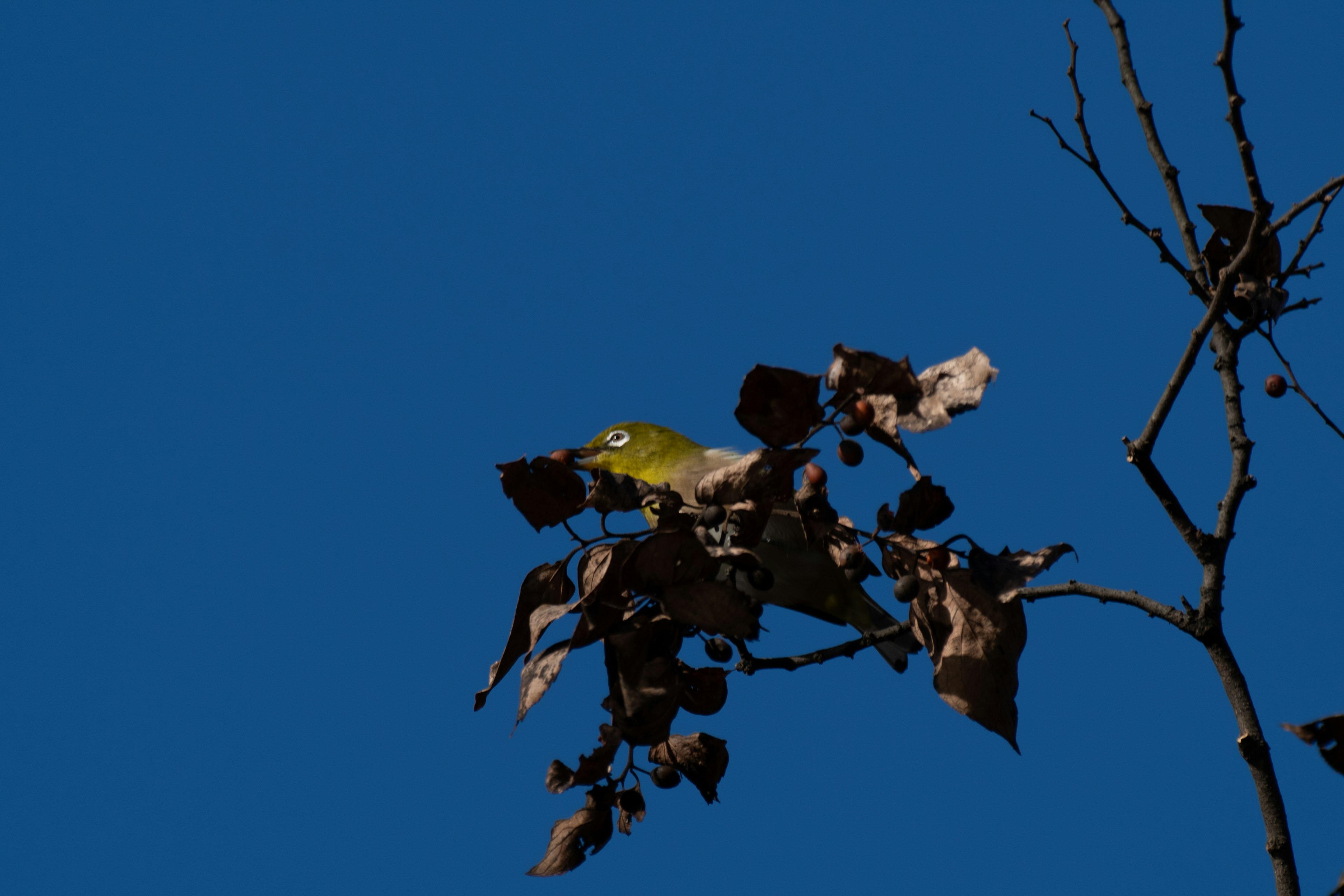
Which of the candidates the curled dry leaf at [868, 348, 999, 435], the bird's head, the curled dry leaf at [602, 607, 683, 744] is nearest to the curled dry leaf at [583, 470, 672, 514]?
the curled dry leaf at [602, 607, 683, 744]

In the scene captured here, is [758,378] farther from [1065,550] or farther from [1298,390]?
[1298,390]

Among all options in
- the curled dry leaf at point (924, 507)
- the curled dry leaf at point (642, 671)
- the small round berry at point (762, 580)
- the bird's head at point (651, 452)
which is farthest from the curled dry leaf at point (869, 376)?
the bird's head at point (651, 452)

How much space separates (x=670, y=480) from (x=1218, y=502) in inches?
93.0

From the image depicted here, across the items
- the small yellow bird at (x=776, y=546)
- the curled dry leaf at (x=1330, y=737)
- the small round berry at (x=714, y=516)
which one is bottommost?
the curled dry leaf at (x=1330, y=737)

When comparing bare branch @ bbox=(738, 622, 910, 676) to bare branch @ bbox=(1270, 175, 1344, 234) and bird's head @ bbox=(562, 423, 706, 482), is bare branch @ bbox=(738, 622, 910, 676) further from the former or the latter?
bird's head @ bbox=(562, 423, 706, 482)

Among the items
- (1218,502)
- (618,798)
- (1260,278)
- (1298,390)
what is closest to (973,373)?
(1218,502)

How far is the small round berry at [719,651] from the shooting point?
2598 mm

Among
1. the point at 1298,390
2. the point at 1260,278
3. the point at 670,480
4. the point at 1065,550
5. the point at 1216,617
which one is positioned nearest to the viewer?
the point at 1216,617

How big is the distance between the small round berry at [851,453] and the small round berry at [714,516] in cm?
25

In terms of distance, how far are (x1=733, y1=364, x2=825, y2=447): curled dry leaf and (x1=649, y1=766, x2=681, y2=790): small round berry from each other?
0.86 metres

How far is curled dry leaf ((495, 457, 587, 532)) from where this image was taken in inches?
85.4

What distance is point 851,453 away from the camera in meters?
2.12

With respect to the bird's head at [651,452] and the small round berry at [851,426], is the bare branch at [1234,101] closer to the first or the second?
the small round berry at [851,426]

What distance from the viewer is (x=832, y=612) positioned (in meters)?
3.68
